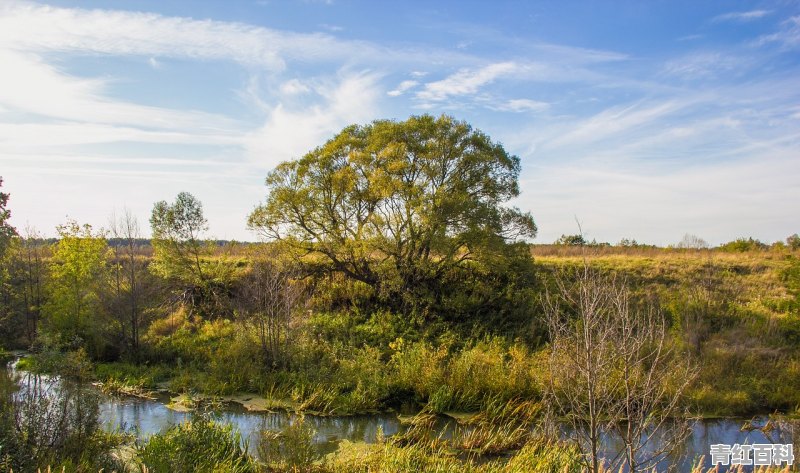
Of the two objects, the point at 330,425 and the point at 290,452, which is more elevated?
the point at 290,452

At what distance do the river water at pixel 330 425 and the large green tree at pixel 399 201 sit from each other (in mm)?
8763

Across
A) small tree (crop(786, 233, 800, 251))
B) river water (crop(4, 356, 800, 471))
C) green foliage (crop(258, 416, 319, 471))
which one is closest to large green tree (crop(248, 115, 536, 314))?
river water (crop(4, 356, 800, 471))

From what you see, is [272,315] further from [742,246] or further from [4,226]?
[742,246]

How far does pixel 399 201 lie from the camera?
2367cm

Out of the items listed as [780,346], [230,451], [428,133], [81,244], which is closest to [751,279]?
[780,346]

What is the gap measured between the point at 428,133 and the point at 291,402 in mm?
13104

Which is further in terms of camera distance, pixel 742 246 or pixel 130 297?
pixel 742 246

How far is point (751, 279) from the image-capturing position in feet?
85.2

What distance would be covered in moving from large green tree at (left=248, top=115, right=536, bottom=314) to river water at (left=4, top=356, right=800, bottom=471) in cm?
876

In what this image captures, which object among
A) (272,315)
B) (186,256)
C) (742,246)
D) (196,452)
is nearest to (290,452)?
(196,452)

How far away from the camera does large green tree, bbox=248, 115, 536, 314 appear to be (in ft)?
74.4

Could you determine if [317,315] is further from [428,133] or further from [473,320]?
[428,133]

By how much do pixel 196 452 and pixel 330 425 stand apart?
18.4 feet

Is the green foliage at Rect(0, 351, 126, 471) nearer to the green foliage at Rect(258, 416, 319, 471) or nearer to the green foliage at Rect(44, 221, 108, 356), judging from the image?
the green foliage at Rect(258, 416, 319, 471)
